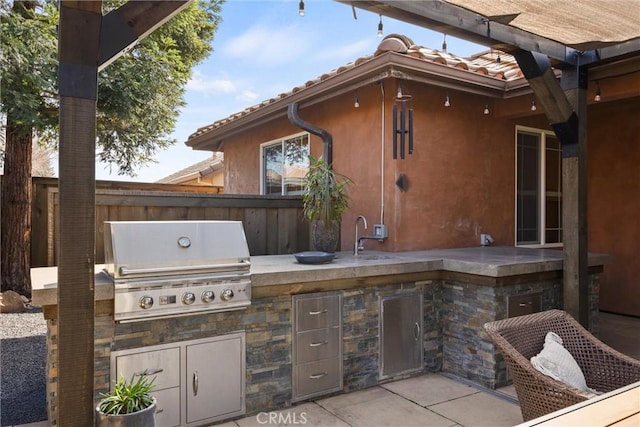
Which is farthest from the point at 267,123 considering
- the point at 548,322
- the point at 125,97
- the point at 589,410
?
the point at 589,410

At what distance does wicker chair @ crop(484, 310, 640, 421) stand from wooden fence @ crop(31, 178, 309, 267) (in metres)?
2.77

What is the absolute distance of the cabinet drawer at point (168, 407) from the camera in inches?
119

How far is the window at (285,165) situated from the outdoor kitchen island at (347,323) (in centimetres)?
235

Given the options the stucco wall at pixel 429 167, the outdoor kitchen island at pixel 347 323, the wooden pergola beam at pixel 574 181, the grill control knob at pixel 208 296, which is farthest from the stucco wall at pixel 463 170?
the grill control knob at pixel 208 296

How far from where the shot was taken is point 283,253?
5.14 m

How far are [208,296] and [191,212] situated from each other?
5.48 ft

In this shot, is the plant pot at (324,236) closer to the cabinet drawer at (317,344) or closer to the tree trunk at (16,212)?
the cabinet drawer at (317,344)

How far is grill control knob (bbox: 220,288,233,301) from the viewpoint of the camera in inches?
126

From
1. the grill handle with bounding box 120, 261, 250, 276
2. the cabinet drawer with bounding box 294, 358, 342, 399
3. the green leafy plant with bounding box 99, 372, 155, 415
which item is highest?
the grill handle with bounding box 120, 261, 250, 276

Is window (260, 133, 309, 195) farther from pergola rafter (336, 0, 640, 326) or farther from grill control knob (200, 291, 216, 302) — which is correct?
grill control knob (200, 291, 216, 302)

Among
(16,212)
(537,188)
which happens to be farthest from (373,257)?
(16,212)

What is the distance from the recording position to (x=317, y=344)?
146 inches

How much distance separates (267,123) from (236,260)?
4697 mm

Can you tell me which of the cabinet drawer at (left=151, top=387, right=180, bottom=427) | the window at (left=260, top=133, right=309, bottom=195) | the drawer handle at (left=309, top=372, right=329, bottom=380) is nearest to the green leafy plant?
the cabinet drawer at (left=151, top=387, right=180, bottom=427)
